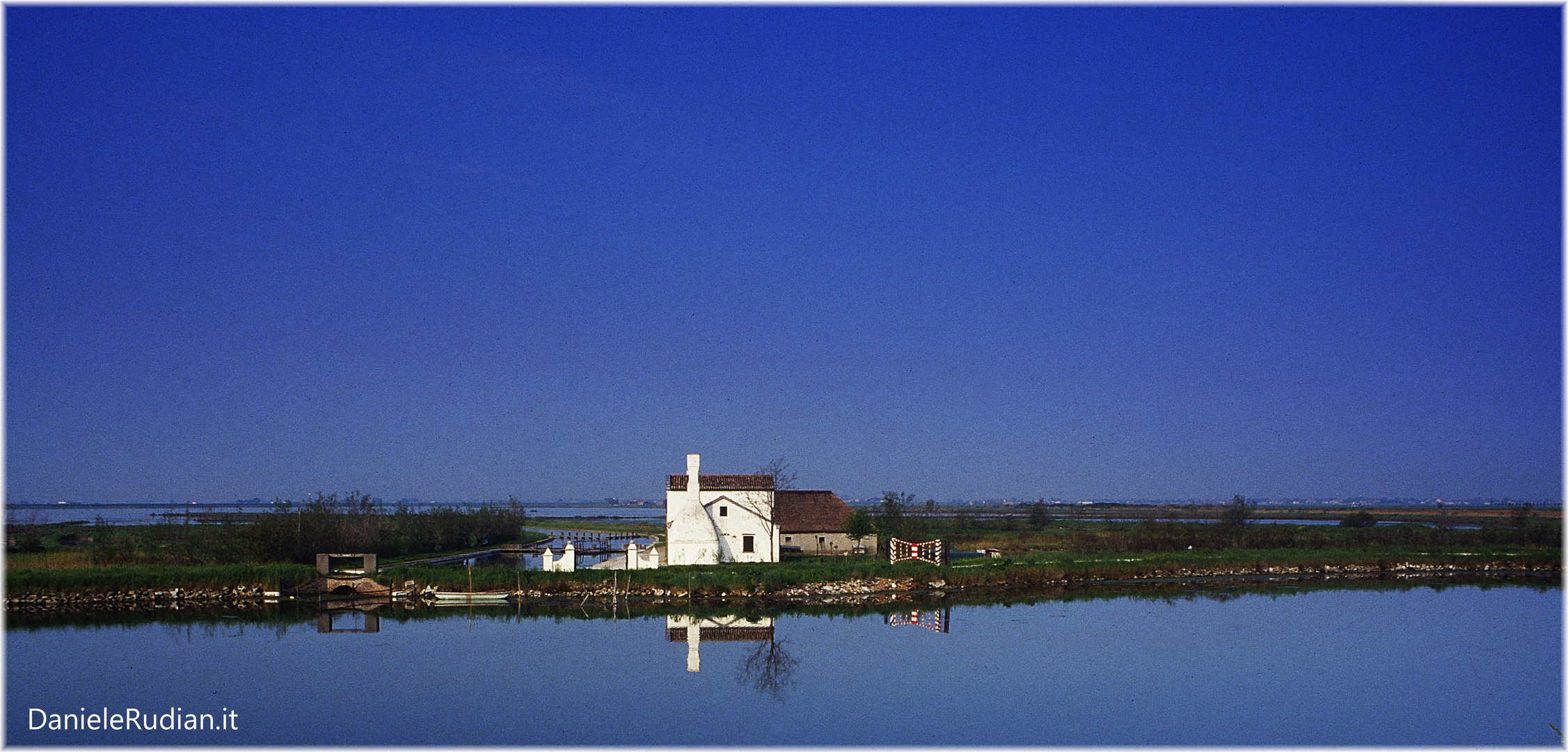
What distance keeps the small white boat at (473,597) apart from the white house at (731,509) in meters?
7.09

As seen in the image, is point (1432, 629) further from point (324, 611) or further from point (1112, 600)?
point (324, 611)

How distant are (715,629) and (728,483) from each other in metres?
12.5

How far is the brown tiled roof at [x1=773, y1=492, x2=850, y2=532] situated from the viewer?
44938 mm

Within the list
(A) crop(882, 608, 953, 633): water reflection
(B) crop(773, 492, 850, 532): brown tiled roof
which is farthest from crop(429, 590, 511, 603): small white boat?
(B) crop(773, 492, 850, 532): brown tiled roof

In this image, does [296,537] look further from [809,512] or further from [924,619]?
[924,619]

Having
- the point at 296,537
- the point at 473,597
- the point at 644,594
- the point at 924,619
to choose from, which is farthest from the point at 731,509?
the point at 296,537

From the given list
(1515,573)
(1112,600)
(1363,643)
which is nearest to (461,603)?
(1112,600)

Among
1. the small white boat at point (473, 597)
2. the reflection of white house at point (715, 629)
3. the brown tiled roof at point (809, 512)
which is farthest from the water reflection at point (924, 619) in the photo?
the brown tiled roof at point (809, 512)

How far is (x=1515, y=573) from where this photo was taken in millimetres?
42656

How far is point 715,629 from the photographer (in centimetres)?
2788

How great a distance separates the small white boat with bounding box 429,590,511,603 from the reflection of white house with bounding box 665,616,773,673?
592 centimetres

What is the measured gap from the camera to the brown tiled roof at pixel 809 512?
44.9m

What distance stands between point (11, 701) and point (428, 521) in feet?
124

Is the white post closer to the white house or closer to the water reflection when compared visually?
the water reflection
